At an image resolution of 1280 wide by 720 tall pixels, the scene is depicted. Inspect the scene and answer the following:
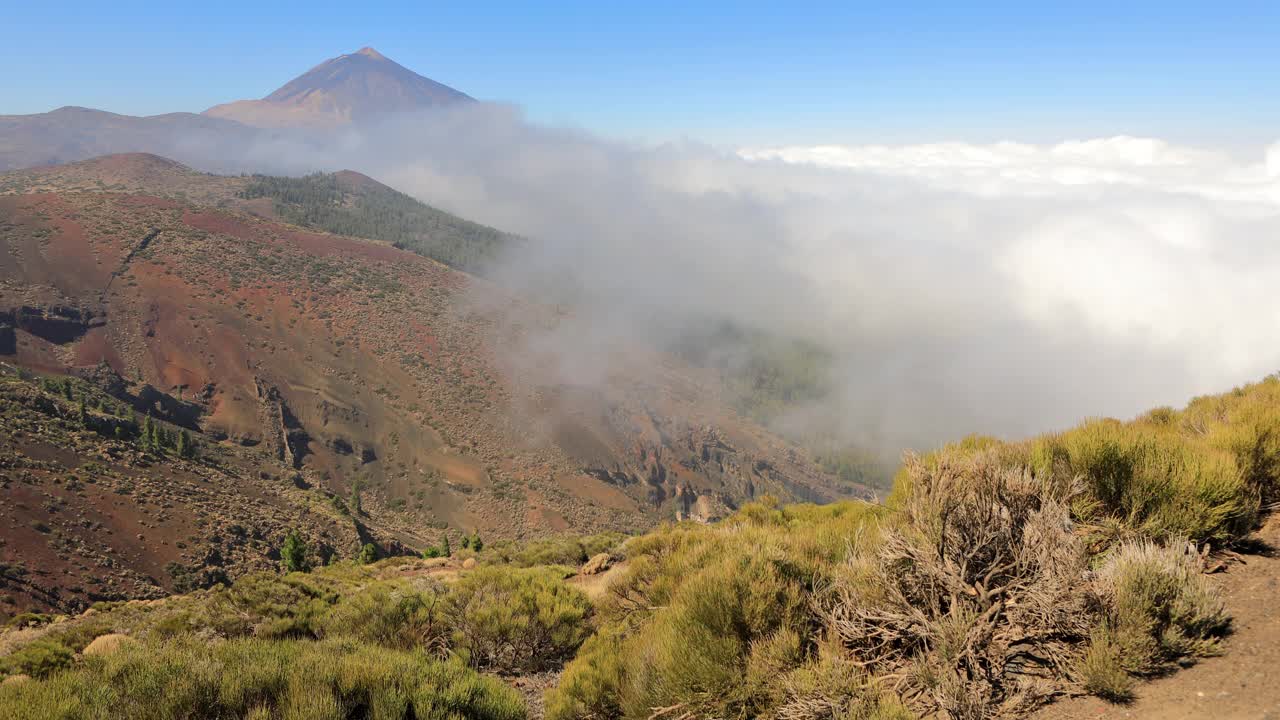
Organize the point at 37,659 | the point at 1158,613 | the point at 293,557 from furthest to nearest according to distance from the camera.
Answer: the point at 293,557 → the point at 37,659 → the point at 1158,613

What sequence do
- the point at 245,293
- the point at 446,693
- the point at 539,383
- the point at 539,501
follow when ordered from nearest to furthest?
the point at 446,693, the point at 539,501, the point at 245,293, the point at 539,383

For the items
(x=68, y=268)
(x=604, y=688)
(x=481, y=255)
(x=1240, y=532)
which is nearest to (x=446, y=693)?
(x=604, y=688)

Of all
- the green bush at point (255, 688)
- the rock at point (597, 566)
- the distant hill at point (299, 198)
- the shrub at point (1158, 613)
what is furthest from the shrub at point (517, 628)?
the distant hill at point (299, 198)

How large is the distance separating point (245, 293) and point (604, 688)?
9235 cm

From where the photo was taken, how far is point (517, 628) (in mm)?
9758

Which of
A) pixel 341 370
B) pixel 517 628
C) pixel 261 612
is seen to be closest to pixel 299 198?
pixel 341 370

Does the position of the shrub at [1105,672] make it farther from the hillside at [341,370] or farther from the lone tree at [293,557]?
the hillside at [341,370]

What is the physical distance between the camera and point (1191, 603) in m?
5.00

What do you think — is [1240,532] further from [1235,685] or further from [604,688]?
[604,688]

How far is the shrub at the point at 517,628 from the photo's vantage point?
31.9ft

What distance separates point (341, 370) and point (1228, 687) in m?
85.6

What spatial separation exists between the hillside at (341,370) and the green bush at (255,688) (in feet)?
175

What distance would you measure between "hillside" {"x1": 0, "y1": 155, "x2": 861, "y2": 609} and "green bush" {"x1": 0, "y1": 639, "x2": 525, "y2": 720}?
2105 inches

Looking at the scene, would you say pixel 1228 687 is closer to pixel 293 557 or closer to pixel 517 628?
pixel 517 628
